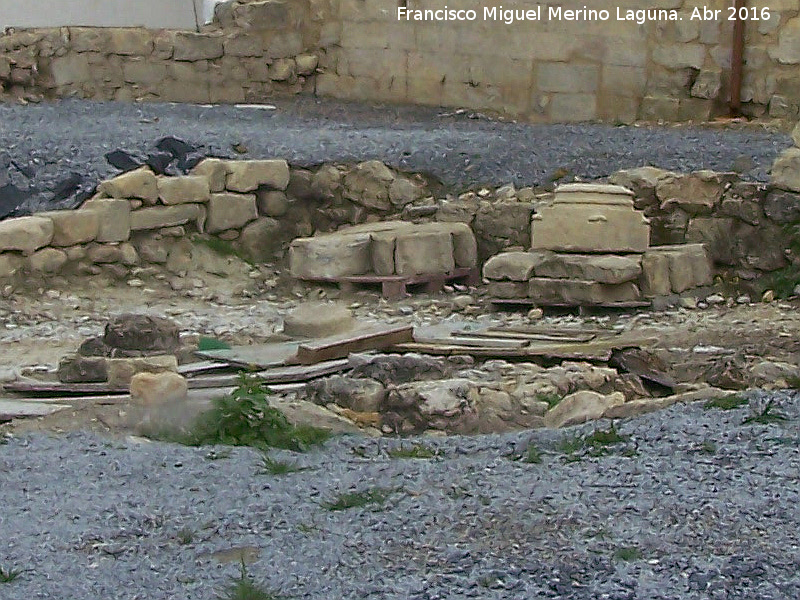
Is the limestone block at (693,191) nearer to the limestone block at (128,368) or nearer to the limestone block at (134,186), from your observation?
the limestone block at (134,186)

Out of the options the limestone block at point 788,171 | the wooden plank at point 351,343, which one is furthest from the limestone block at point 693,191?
the wooden plank at point 351,343

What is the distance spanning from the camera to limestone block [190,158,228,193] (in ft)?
34.9

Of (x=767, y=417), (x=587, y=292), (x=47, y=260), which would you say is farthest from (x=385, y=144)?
(x=767, y=417)

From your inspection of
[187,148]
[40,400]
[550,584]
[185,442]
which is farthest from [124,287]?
[550,584]

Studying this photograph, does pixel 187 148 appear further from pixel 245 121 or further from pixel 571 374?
pixel 571 374

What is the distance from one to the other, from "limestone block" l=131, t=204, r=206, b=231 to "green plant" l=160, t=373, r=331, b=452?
15.2 ft

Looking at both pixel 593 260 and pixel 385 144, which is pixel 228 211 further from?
pixel 593 260

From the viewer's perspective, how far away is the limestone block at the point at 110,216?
9992mm

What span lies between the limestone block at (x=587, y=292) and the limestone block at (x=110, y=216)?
3.09 m

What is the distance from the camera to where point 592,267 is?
9344mm

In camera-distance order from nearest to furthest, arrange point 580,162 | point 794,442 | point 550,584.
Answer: point 550,584
point 794,442
point 580,162

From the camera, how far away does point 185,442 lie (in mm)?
5641

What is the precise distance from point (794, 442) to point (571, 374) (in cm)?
241

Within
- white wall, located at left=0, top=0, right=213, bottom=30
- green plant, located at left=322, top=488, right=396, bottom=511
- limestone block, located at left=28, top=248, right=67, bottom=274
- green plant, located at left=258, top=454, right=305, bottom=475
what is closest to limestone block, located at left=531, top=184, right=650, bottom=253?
limestone block, located at left=28, top=248, right=67, bottom=274
